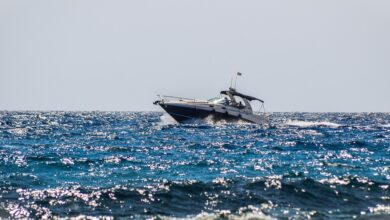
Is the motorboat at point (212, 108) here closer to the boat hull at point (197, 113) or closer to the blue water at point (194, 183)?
the boat hull at point (197, 113)

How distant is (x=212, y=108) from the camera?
211 feet

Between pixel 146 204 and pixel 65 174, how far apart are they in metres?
7.57

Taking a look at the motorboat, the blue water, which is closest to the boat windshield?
the motorboat

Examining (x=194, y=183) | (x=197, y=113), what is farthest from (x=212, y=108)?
(x=194, y=183)

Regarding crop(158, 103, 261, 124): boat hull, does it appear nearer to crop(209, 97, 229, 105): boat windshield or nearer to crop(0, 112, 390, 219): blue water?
crop(209, 97, 229, 105): boat windshield

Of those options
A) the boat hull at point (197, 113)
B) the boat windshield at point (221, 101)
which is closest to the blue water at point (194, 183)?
the boat hull at point (197, 113)

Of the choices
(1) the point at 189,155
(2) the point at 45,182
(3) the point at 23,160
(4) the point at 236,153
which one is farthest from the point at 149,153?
(2) the point at 45,182

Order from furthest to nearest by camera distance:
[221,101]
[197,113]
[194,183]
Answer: [221,101]
[197,113]
[194,183]

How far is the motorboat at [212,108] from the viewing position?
6394 cm

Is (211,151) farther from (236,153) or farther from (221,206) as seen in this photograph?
(221,206)

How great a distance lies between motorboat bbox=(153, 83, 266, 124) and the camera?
2517 inches

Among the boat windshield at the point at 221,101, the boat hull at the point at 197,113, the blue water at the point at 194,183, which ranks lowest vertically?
the blue water at the point at 194,183

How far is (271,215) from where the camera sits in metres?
16.0

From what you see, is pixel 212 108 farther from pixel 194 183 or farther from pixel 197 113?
pixel 194 183
